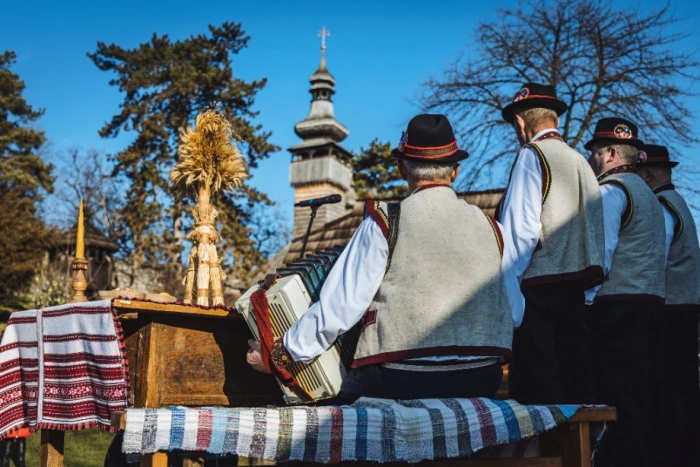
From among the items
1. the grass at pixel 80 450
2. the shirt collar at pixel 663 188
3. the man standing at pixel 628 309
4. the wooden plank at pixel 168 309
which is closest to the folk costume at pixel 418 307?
the wooden plank at pixel 168 309

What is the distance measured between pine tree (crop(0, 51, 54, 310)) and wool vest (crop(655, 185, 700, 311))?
26039 millimetres

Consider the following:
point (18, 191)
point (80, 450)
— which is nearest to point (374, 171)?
point (18, 191)

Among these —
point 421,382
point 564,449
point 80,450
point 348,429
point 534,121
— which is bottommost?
point 80,450

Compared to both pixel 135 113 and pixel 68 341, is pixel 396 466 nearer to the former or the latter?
pixel 68 341

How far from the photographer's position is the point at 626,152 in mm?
4793

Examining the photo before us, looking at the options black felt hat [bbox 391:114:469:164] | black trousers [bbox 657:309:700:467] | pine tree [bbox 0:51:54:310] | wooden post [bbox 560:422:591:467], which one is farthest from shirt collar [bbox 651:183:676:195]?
pine tree [bbox 0:51:54:310]

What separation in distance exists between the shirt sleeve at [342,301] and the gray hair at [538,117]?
4.96 feet

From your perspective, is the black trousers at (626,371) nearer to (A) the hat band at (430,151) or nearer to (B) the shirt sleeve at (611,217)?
(B) the shirt sleeve at (611,217)

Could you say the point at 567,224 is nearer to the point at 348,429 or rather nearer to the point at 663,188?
the point at 348,429

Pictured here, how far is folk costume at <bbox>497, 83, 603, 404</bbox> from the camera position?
3.81 metres

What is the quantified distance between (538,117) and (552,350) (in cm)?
127

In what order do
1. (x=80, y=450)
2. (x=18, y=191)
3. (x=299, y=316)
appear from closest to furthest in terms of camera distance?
(x=299, y=316) → (x=80, y=450) → (x=18, y=191)

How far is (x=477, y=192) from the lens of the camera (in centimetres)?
1820

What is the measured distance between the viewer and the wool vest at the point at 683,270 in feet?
17.1
